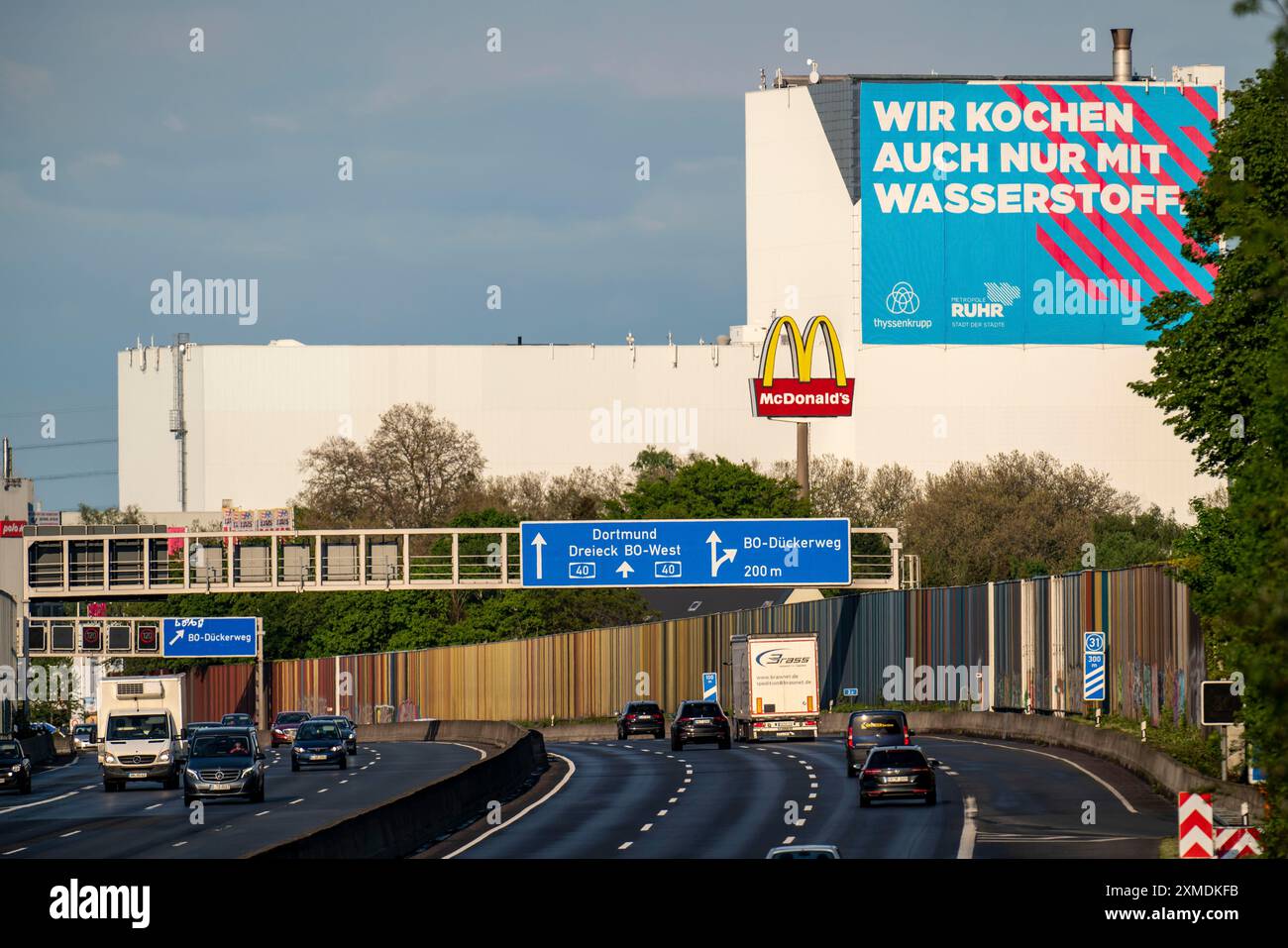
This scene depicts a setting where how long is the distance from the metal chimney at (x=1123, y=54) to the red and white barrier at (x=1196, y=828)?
159m

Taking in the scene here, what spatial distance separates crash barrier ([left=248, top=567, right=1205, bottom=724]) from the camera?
203 feet

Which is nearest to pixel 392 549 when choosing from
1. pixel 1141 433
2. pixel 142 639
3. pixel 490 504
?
pixel 142 639

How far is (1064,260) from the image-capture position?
166 meters

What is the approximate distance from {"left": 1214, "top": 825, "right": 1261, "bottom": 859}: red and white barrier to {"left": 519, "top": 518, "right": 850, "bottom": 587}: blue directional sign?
5344 centimetres

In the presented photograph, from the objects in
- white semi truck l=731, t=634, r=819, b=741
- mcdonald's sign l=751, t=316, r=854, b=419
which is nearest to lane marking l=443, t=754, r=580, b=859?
white semi truck l=731, t=634, r=819, b=741

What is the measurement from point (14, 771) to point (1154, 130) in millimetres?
129686

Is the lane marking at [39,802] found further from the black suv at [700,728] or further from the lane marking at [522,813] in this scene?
the black suv at [700,728]

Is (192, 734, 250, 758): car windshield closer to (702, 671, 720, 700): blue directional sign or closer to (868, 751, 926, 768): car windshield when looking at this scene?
(868, 751, 926, 768): car windshield

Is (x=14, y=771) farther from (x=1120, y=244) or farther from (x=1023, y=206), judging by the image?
(x=1120, y=244)

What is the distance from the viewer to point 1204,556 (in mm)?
48500

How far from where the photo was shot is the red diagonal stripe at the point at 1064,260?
543 ft

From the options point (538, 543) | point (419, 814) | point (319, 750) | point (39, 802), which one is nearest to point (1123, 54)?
point (538, 543)
